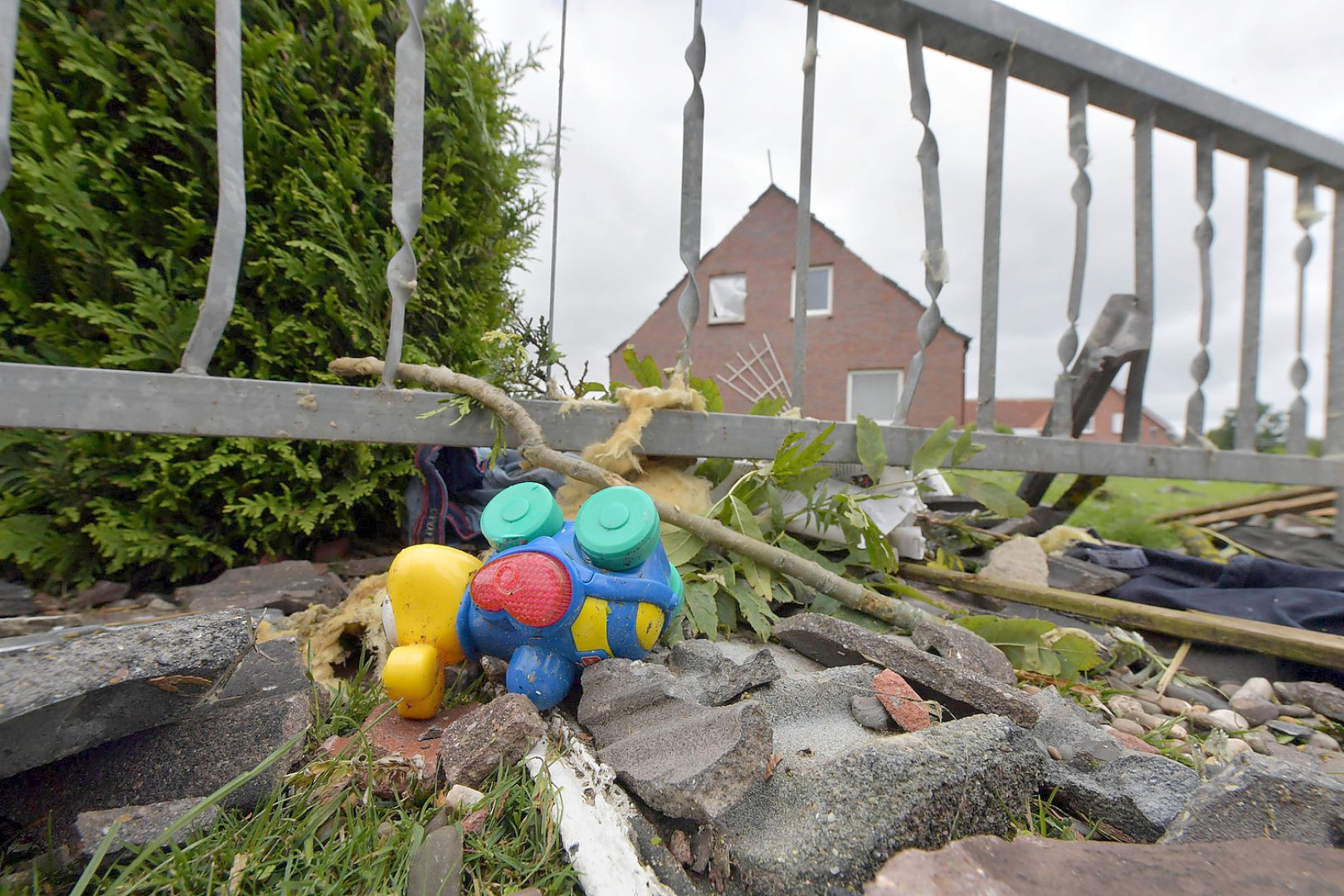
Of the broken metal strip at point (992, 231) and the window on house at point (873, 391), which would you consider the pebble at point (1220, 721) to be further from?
the window on house at point (873, 391)

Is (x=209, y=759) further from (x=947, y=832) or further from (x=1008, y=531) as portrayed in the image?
(x=1008, y=531)

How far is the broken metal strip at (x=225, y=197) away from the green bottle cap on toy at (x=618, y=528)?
1017 mm

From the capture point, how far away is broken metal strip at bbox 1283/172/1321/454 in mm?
3385

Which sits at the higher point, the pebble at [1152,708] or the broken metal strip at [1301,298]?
the broken metal strip at [1301,298]

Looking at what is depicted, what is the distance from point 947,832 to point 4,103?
2097 mm

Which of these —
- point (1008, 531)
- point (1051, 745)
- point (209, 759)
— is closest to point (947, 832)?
point (1051, 745)

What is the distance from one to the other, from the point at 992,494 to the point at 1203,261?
6.55 feet

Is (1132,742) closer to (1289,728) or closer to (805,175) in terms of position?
(1289,728)

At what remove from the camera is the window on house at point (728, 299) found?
1238 cm

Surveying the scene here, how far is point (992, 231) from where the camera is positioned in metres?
2.48

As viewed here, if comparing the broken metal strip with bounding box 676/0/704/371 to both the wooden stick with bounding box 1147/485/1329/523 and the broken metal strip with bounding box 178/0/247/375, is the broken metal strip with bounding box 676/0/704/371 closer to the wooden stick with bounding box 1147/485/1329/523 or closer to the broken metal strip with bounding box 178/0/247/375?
the broken metal strip with bounding box 178/0/247/375

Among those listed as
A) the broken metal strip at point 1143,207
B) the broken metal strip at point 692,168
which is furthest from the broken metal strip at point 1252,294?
the broken metal strip at point 692,168

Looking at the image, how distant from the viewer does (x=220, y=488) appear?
6.63 feet

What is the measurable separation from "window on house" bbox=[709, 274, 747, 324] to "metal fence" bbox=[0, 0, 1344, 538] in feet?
30.4
